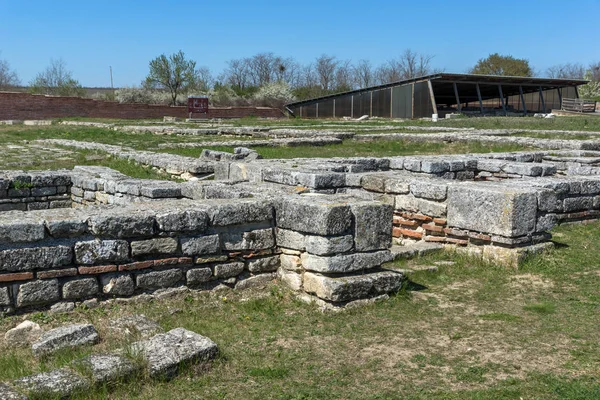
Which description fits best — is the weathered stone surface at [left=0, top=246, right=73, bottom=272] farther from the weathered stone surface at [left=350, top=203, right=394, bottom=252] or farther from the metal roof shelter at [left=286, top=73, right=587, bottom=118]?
the metal roof shelter at [left=286, top=73, right=587, bottom=118]

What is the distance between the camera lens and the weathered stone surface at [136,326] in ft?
14.5

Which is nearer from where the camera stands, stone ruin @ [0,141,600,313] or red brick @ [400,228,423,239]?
stone ruin @ [0,141,600,313]

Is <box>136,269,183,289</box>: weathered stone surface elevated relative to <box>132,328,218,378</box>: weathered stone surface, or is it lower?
elevated

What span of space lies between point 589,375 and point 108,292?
3665mm

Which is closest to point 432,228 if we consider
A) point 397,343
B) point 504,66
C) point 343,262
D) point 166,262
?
point 343,262

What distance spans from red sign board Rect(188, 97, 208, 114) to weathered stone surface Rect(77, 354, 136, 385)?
3805 centimetres

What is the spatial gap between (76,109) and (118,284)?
36.4 m

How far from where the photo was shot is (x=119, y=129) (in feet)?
90.6

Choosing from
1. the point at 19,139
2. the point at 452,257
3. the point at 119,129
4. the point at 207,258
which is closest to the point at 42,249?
the point at 207,258

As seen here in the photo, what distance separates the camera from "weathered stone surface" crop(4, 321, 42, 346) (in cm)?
437

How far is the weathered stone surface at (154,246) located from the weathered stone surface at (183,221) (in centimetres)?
11

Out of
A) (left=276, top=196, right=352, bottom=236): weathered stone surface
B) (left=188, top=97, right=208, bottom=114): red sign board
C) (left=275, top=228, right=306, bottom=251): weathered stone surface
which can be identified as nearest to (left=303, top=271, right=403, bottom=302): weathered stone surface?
(left=275, top=228, right=306, bottom=251): weathered stone surface

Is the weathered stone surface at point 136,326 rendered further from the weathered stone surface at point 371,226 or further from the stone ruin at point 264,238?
the weathered stone surface at point 371,226

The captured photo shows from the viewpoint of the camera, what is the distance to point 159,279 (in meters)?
5.20
